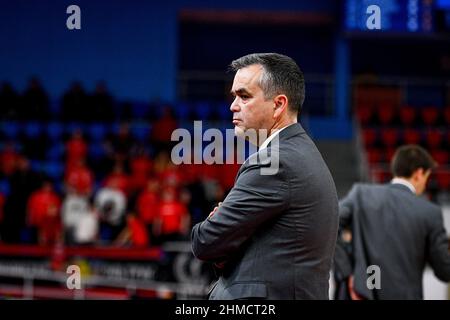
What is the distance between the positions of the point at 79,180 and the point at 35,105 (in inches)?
112

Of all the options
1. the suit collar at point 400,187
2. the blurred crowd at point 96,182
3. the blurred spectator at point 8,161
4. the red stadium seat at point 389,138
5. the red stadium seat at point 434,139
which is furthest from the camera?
the red stadium seat at point 389,138

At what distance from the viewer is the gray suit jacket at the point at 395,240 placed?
3686mm

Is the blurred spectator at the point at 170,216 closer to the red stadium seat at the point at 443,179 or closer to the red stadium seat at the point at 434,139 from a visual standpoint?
the red stadium seat at the point at 443,179

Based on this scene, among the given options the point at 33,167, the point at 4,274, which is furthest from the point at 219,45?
the point at 4,274

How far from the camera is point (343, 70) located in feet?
51.6

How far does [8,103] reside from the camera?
503 inches

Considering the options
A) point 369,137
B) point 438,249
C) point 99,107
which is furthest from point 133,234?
point 438,249

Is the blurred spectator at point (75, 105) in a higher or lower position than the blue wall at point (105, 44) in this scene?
lower

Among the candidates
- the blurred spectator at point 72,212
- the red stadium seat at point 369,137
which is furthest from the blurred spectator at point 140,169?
the red stadium seat at point 369,137

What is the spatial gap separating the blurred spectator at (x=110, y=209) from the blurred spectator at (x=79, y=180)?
20cm

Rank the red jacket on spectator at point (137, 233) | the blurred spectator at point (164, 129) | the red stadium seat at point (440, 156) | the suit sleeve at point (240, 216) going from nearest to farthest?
1. the suit sleeve at point (240, 216)
2. the red jacket on spectator at point (137, 233)
3. the blurred spectator at point (164, 129)
4. the red stadium seat at point (440, 156)

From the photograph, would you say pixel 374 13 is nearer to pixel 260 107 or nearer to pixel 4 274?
pixel 260 107

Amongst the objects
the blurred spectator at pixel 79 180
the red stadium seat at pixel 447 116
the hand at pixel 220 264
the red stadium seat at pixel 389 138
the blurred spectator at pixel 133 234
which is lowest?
the hand at pixel 220 264

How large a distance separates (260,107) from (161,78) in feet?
42.6
